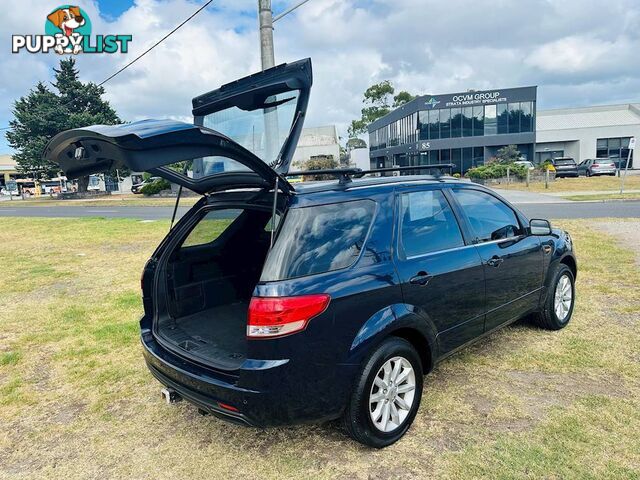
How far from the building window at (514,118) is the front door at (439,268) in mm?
45373

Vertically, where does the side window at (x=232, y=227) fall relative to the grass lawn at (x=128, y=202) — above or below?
above

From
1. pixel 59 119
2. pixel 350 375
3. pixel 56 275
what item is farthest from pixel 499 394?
pixel 59 119

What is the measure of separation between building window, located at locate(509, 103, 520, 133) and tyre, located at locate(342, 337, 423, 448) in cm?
4627

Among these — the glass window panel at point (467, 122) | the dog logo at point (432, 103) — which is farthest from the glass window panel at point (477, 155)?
the dog logo at point (432, 103)

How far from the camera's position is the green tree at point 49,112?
41.7 meters

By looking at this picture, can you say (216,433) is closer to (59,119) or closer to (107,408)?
(107,408)

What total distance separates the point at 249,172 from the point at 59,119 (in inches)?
1803

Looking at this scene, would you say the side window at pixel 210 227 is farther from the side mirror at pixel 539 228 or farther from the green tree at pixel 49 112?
the green tree at pixel 49 112

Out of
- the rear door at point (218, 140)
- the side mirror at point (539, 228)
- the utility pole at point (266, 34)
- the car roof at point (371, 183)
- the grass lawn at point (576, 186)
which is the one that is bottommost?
the grass lawn at point (576, 186)

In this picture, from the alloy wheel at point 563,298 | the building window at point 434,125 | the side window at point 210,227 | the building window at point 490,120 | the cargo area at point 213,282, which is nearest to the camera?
the cargo area at point 213,282

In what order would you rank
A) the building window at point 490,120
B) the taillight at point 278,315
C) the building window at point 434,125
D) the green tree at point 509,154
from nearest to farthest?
1. the taillight at point 278,315
2. the green tree at point 509,154
3. the building window at point 490,120
4. the building window at point 434,125

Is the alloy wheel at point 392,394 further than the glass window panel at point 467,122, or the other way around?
the glass window panel at point 467,122

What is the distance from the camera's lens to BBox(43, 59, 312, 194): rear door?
2.41m

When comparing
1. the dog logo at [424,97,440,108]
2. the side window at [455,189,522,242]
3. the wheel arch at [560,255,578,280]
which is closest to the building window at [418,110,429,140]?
the dog logo at [424,97,440,108]
